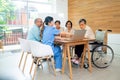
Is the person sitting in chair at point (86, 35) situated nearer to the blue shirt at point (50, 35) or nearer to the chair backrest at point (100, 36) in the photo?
the chair backrest at point (100, 36)

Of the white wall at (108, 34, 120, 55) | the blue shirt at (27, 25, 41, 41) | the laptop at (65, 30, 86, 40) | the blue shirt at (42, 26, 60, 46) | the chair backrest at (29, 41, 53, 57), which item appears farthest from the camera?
the white wall at (108, 34, 120, 55)

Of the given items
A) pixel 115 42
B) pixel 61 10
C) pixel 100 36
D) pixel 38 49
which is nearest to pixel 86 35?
pixel 100 36

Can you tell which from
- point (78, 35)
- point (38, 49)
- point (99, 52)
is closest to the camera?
point (38, 49)

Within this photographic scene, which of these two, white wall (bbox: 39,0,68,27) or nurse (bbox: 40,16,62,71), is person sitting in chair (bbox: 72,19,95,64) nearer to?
nurse (bbox: 40,16,62,71)

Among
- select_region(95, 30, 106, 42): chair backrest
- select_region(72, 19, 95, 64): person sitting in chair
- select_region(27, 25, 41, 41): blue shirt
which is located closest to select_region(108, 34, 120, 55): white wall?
select_region(95, 30, 106, 42): chair backrest

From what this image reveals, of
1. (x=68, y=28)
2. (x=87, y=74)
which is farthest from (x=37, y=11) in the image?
(x=87, y=74)

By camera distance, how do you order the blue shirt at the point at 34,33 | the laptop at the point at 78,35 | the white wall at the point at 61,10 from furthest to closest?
the white wall at the point at 61,10 < the blue shirt at the point at 34,33 < the laptop at the point at 78,35

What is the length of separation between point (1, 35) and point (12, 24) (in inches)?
26.1

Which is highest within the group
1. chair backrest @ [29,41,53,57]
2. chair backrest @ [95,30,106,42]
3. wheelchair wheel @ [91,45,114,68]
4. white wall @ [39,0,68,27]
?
white wall @ [39,0,68,27]

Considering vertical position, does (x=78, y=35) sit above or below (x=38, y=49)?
above

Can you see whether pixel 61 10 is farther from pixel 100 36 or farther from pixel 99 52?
pixel 99 52

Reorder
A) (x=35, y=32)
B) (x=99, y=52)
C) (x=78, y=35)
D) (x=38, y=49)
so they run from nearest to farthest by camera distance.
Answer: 1. (x=38, y=49)
2. (x=78, y=35)
3. (x=35, y=32)
4. (x=99, y=52)

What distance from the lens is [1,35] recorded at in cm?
573

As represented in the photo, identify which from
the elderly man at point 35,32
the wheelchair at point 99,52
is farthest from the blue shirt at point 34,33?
the wheelchair at point 99,52
